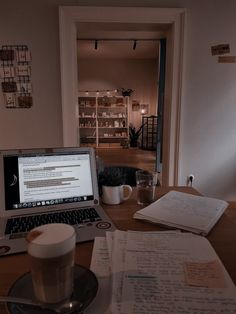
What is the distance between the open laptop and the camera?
920 mm

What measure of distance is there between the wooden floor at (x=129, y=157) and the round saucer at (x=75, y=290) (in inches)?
173

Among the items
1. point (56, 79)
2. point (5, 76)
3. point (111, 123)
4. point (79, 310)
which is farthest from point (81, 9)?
point (111, 123)

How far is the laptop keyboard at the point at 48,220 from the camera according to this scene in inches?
33.9

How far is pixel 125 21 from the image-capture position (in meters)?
2.27

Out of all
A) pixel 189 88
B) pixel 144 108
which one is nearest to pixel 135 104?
pixel 144 108

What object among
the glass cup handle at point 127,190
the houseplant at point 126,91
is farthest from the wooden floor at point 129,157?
the glass cup handle at point 127,190

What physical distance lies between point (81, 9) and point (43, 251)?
2253 millimetres

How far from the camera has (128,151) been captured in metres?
7.02

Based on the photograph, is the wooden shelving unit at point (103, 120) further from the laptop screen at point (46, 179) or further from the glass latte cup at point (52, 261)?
the glass latte cup at point (52, 261)

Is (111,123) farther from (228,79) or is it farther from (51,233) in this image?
(51,233)

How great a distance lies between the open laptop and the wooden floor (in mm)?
3981

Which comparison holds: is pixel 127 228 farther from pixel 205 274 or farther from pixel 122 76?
pixel 122 76

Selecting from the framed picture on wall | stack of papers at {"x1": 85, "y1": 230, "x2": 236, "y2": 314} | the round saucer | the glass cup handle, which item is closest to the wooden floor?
the framed picture on wall

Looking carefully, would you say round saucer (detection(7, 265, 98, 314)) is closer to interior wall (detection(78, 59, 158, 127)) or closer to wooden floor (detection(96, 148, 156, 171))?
wooden floor (detection(96, 148, 156, 171))
